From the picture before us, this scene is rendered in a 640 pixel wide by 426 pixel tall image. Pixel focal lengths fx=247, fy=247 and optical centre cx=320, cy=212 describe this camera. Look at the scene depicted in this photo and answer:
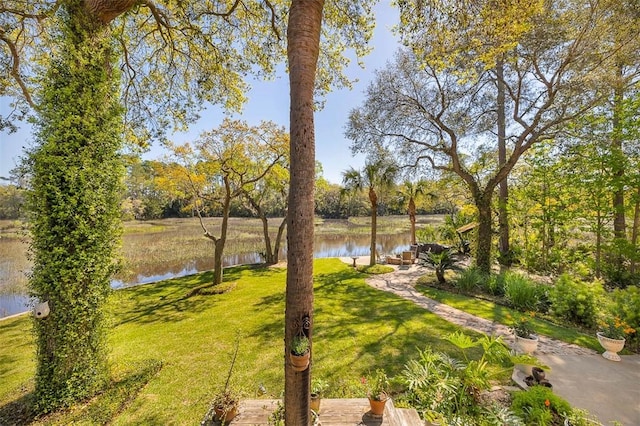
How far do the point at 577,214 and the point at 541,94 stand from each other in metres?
4.56

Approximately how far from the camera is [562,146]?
30.3ft

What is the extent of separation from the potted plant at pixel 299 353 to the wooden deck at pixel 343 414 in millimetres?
1184

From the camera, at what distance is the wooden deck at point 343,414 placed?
2750 mm

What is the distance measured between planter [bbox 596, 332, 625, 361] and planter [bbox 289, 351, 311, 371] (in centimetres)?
587

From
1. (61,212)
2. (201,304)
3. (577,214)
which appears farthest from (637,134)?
(201,304)

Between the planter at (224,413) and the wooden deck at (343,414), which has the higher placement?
the planter at (224,413)

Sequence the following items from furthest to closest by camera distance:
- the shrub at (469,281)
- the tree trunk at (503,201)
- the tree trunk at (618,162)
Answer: the tree trunk at (503,201) < the shrub at (469,281) < the tree trunk at (618,162)

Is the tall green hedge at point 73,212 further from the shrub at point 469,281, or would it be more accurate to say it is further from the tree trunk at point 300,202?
the shrub at point 469,281

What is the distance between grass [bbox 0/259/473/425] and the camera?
137 inches

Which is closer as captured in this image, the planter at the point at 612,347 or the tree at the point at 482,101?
the planter at the point at 612,347

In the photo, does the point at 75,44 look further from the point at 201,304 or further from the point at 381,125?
the point at 381,125

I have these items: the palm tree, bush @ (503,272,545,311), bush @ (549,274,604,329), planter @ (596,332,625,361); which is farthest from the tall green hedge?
the palm tree

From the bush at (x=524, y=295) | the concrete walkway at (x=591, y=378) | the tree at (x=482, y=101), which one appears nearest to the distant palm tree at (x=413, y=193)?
the tree at (x=482, y=101)

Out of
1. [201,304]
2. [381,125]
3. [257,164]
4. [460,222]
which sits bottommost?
[201,304]
